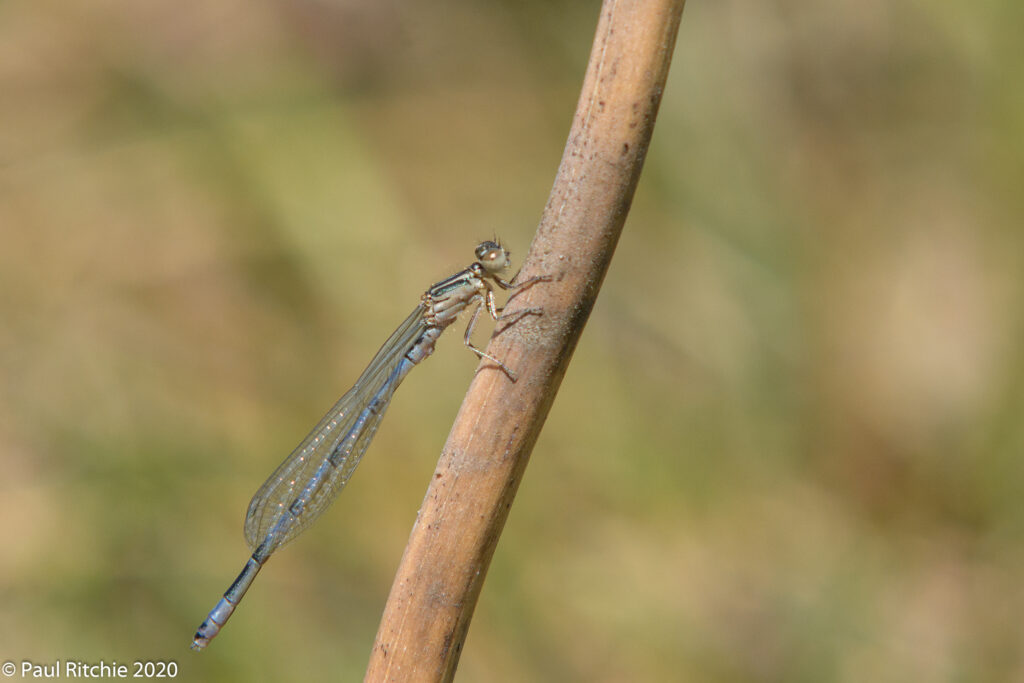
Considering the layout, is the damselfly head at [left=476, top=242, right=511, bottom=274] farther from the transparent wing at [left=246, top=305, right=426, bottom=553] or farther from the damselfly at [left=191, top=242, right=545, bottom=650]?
the transparent wing at [left=246, top=305, right=426, bottom=553]

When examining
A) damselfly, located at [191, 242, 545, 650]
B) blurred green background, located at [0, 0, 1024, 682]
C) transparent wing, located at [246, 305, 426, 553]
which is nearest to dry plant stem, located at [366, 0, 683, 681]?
damselfly, located at [191, 242, 545, 650]

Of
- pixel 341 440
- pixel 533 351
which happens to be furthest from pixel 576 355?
pixel 533 351

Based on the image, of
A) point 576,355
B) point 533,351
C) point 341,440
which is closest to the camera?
point 533,351

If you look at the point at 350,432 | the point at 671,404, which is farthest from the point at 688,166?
the point at 350,432

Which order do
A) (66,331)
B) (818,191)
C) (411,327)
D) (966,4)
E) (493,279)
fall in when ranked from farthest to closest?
1. (66,331)
2. (818,191)
3. (966,4)
4. (411,327)
5. (493,279)

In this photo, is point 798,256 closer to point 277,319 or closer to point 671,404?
point 671,404

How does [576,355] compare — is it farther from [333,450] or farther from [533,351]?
[533,351]
